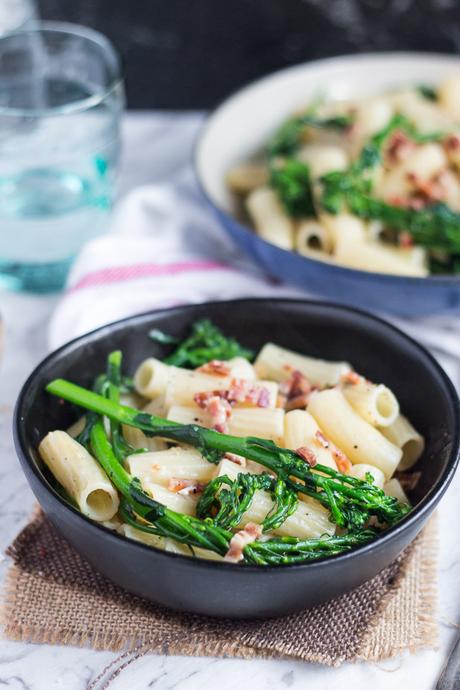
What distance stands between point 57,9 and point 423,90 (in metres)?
1.15

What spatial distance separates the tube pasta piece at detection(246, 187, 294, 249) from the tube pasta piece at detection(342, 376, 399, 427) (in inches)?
22.8

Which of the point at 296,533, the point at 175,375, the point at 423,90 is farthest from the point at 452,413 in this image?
the point at 423,90

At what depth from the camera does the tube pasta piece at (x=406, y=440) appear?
5.20 feet

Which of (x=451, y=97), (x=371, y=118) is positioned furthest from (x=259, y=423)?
(x=451, y=97)

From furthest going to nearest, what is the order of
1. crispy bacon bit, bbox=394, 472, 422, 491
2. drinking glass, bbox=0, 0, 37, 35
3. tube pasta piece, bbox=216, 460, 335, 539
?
drinking glass, bbox=0, 0, 37, 35, crispy bacon bit, bbox=394, 472, 422, 491, tube pasta piece, bbox=216, 460, 335, 539

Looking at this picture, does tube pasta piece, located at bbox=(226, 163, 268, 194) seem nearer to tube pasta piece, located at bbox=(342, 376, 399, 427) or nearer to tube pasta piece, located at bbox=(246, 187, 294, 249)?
tube pasta piece, located at bbox=(246, 187, 294, 249)

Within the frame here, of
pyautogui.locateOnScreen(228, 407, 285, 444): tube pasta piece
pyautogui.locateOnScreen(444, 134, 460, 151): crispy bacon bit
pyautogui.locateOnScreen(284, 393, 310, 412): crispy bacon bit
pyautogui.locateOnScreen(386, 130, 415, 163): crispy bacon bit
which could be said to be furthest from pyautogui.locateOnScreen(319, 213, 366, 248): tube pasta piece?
pyautogui.locateOnScreen(228, 407, 285, 444): tube pasta piece

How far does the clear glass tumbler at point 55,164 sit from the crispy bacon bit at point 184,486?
96 cm

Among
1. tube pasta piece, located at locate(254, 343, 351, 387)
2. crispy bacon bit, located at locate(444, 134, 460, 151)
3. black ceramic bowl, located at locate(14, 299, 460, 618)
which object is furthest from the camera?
crispy bacon bit, located at locate(444, 134, 460, 151)

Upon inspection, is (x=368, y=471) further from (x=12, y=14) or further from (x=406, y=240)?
(x=12, y=14)

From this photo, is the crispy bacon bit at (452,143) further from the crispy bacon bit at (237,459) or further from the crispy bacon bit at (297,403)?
the crispy bacon bit at (237,459)

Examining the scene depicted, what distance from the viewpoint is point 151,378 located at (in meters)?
1.65

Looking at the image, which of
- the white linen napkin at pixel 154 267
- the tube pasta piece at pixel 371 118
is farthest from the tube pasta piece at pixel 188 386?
the tube pasta piece at pixel 371 118

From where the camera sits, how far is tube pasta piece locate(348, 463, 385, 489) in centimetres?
146
